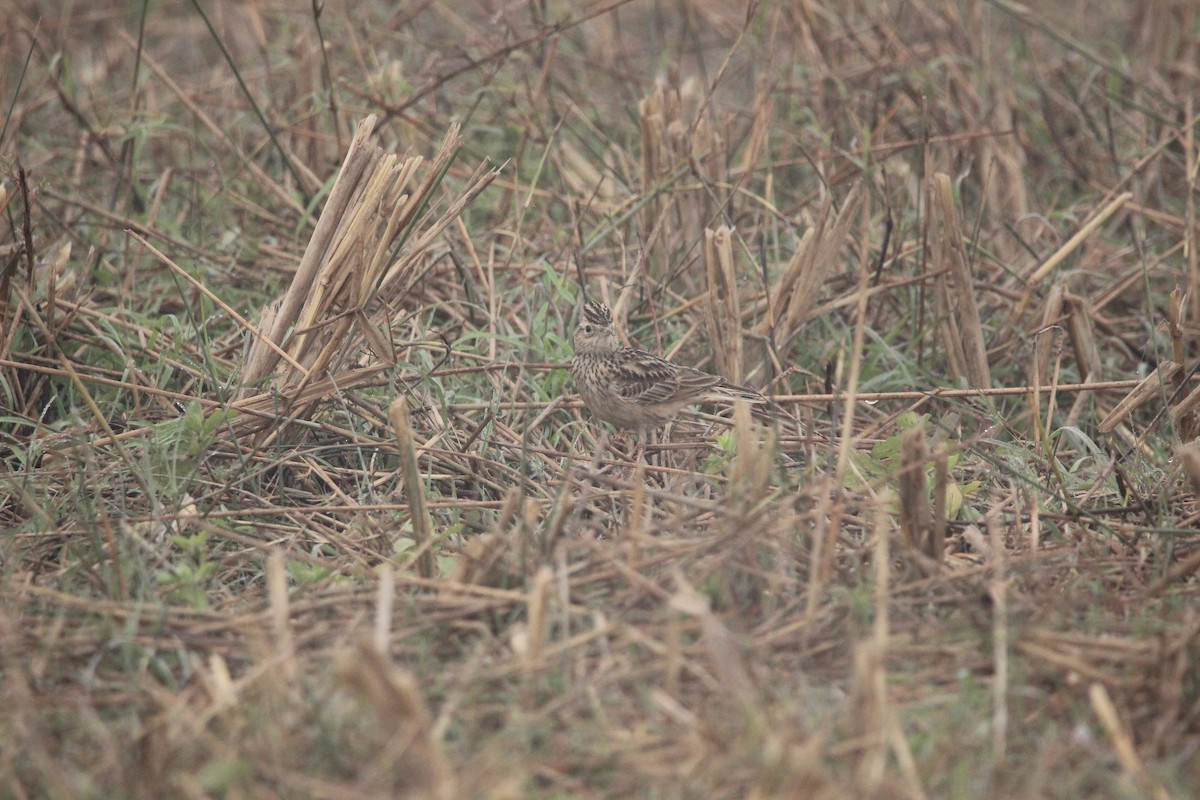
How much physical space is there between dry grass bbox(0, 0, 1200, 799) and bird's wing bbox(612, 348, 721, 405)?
23 cm

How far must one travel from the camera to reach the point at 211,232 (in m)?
6.89

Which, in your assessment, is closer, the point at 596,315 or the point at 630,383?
the point at 630,383

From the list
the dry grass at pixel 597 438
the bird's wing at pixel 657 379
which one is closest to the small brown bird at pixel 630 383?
the bird's wing at pixel 657 379

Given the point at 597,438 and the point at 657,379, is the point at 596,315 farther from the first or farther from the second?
the point at 597,438

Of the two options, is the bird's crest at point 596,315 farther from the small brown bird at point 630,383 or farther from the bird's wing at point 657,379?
the bird's wing at point 657,379

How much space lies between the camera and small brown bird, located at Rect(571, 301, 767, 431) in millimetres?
5152

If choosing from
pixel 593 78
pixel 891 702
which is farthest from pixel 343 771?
pixel 593 78

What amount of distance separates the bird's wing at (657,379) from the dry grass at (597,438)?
0.77 ft

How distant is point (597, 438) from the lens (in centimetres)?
542

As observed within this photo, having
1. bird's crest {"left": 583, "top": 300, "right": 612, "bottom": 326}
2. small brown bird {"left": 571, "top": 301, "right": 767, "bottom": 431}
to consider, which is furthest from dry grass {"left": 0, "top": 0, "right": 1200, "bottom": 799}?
bird's crest {"left": 583, "top": 300, "right": 612, "bottom": 326}

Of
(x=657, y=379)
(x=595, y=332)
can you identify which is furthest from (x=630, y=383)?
(x=595, y=332)

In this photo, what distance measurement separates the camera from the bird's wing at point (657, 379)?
5.20m

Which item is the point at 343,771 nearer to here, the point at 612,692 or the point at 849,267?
the point at 612,692

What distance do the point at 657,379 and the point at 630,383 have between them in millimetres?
191
